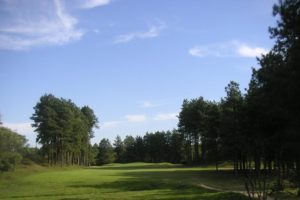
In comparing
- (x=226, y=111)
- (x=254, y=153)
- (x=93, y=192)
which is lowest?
(x=93, y=192)

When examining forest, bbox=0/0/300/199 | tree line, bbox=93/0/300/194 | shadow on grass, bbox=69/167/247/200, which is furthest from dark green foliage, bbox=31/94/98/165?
shadow on grass, bbox=69/167/247/200

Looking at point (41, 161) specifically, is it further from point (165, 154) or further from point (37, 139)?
point (165, 154)

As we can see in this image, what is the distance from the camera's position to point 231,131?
53375 millimetres

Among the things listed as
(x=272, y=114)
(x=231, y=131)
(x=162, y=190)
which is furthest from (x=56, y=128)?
(x=272, y=114)

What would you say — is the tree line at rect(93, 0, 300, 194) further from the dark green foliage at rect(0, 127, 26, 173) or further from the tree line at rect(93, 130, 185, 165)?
the tree line at rect(93, 130, 185, 165)

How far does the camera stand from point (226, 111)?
61875mm

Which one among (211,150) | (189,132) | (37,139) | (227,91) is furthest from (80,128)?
(227,91)

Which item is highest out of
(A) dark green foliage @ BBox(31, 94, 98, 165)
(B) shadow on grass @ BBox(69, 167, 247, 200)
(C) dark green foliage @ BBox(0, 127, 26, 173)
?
(A) dark green foliage @ BBox(31, 94, 98, 165)

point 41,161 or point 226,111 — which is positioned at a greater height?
point 226,111

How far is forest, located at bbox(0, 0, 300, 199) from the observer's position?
2191cm

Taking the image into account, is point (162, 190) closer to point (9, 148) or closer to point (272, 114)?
point (272, 114)

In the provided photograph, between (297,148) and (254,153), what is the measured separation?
24.3ft

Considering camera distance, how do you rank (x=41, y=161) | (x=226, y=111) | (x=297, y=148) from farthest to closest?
(x=41, y=161) < (x=226, y=111) < (x=297, y=148)

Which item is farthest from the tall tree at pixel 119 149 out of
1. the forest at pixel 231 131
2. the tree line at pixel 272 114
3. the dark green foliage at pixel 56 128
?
the tree line at pixel 272 114
